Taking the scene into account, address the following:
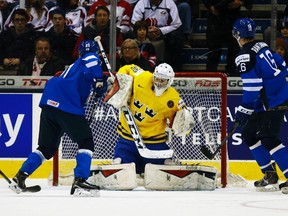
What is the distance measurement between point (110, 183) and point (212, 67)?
2044 mm

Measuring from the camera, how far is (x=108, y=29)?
9.12m

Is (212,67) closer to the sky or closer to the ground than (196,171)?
closer to the sky

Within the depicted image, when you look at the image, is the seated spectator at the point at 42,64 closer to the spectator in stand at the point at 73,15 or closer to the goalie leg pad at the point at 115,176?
the spectator in stand at the point at 73,15

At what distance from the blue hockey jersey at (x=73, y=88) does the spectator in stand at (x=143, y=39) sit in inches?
83.7

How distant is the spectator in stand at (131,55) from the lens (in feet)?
28.9

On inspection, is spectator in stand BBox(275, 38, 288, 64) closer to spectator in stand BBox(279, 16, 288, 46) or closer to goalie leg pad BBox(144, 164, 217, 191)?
spectator in stand BBox(279, 16, 288, 46)

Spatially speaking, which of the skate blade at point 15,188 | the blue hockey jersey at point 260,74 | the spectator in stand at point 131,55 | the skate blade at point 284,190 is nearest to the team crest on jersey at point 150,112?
the blue hockey jersey at point 260,74

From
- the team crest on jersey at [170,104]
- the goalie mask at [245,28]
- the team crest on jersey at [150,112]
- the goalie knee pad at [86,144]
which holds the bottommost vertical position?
the goalie knee pad at [86,144]

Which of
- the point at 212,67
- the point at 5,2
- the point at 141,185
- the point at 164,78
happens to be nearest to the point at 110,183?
the point at 141,185

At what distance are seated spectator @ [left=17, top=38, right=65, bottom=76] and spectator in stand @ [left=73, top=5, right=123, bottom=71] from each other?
0.88ft

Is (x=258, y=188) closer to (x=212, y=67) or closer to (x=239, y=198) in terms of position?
(x=239, y=198)

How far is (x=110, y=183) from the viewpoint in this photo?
7906mm

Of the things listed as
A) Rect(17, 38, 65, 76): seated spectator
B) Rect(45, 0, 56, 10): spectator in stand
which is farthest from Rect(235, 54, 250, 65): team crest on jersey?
A: Rect(45, 0, 56, 10): spectator in stand

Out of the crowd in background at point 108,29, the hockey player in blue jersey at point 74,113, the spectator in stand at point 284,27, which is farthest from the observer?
the spectator in stand at point 284,27
